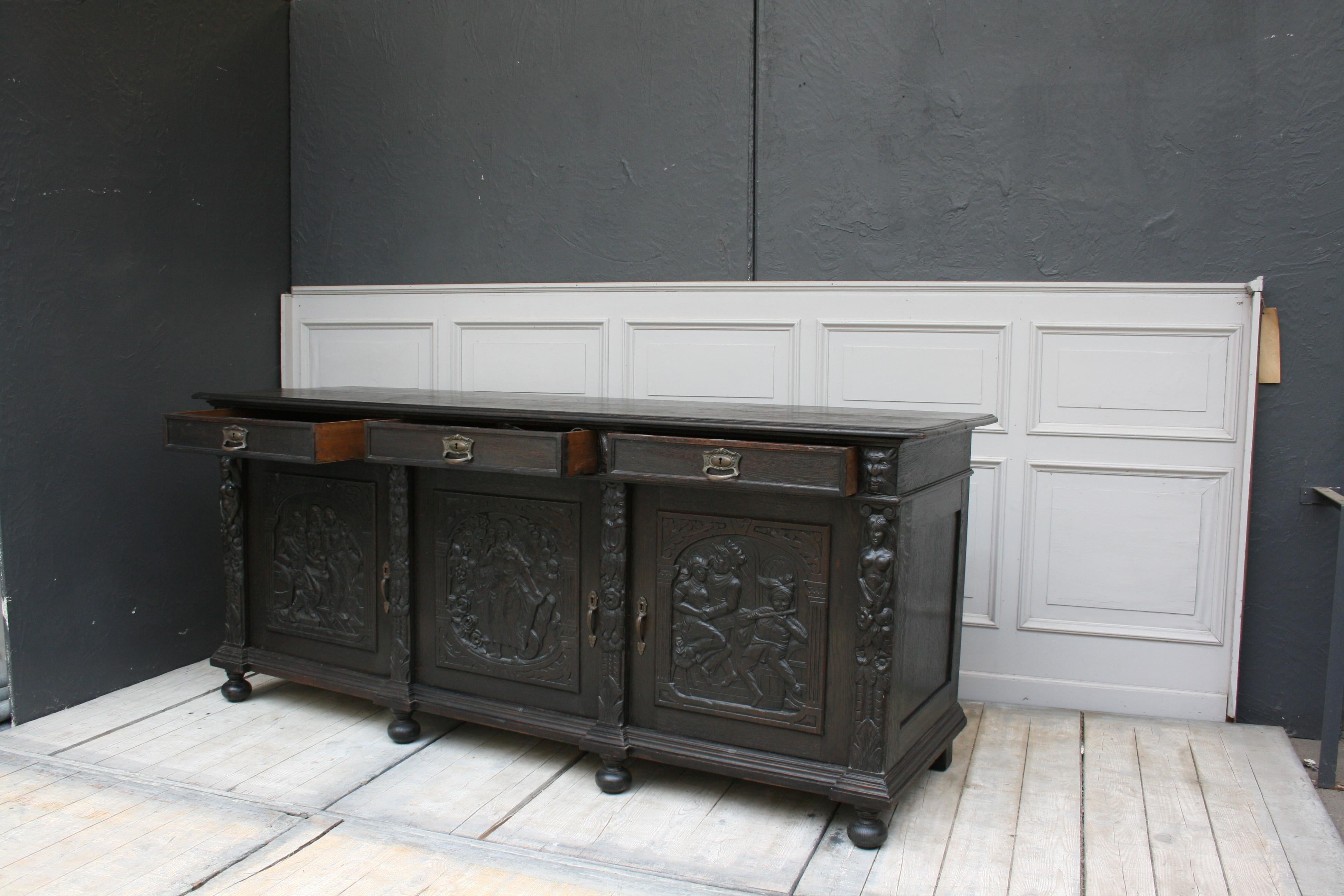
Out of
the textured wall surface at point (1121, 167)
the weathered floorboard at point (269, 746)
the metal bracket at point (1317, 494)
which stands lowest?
the weathered floorboard at point (269, 746)

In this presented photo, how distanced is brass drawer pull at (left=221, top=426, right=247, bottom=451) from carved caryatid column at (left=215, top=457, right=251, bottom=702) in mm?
247

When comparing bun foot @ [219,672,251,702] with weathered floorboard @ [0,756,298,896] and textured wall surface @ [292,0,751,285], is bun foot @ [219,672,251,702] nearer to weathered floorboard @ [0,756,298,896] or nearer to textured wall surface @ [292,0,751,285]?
weathered floorboard @ [0,756,298,896]

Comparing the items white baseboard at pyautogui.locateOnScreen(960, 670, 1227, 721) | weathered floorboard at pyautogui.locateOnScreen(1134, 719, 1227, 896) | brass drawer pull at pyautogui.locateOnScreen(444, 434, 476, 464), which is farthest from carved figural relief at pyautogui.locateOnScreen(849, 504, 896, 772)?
white baseboard at pyautogui.locateOnScreen(960, 670, 1227, 721)

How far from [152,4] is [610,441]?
2052 millimetres

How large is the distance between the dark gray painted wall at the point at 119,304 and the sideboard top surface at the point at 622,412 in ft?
1.13

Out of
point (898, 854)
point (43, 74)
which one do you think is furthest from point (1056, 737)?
point (43, 74)

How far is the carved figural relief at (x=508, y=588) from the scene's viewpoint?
7.98ft

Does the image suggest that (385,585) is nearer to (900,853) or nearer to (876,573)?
(876,573)

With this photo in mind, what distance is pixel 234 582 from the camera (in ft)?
9.52

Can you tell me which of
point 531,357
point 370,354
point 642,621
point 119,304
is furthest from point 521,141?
point 642,621

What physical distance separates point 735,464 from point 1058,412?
1.23 metres

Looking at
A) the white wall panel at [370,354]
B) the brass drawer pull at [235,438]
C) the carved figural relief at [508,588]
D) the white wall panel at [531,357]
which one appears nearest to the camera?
the carved figural relief at [508,588]

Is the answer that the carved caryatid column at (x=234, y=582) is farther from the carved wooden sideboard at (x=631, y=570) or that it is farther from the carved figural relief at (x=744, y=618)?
the carved figural relief at (x=744, y=618)

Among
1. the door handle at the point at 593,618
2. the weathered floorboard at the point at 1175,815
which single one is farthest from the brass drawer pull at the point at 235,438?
the weathered floorboard at the point at 1175,815
